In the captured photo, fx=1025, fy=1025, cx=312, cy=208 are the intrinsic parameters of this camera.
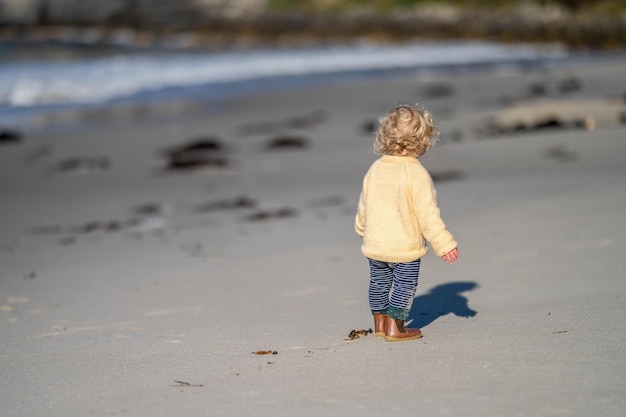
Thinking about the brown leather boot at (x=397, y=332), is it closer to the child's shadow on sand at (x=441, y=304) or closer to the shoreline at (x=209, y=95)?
the child's shadow on sand at (x=441, y=304)

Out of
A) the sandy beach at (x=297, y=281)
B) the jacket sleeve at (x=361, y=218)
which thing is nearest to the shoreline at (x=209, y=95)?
the sandy beach at (x=297, y=281)

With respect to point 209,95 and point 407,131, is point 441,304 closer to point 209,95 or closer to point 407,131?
point 407,131

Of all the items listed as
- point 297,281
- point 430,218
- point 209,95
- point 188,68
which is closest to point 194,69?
point 188,68

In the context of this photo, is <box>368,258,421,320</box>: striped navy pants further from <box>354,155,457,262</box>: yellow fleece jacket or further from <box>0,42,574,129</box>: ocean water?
<box>0,42,574,129</box>: ocean water

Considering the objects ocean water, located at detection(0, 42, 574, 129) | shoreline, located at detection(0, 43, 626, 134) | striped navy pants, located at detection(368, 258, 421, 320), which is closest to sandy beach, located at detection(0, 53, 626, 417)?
striped navy pants, located at detection(368, 258, 421, 320)

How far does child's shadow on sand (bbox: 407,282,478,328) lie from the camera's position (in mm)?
4891

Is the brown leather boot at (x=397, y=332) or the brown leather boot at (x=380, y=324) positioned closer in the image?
the brown leather boot at (x=397, y=332)

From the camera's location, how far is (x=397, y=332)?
4.36m

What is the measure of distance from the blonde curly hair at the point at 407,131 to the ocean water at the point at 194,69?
41.7ft

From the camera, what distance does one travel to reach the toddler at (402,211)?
170 inches

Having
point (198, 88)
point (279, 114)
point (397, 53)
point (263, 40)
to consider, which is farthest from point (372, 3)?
point (279, 114)

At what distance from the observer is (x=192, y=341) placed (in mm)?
4652

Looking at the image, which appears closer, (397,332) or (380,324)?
(397,332)

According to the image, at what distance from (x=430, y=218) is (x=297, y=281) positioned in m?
1.71
